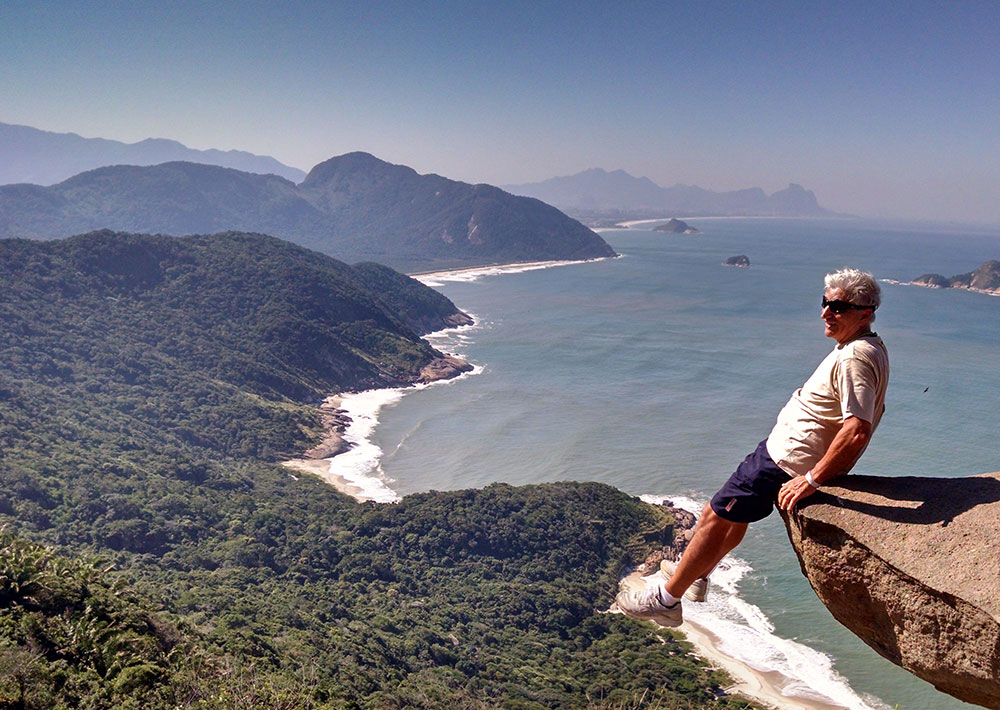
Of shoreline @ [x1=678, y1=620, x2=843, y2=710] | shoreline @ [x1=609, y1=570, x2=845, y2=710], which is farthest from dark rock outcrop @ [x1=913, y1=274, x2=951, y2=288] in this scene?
shoreline @ [x1=678, y1=620, x2=843, y2=710]

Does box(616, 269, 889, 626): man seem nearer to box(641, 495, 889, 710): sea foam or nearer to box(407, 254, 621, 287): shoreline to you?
box(641, 495, 889, 710): sea foam

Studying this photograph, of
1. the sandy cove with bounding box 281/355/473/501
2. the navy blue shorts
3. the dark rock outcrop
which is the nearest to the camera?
the navy blue shorts

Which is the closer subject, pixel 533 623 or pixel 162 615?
pixel 162 615

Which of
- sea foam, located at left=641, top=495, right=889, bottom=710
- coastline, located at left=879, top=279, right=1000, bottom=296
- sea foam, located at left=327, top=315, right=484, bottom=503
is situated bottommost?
sea foam, located at left=641, top=495, right=889, bottom=710

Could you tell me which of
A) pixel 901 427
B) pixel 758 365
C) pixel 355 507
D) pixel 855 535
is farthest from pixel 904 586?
pixel 758 365

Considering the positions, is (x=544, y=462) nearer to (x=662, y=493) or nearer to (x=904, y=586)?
(x=662, y=493)

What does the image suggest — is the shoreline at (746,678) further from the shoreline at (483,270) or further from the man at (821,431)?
the shoreline at (483,270)
